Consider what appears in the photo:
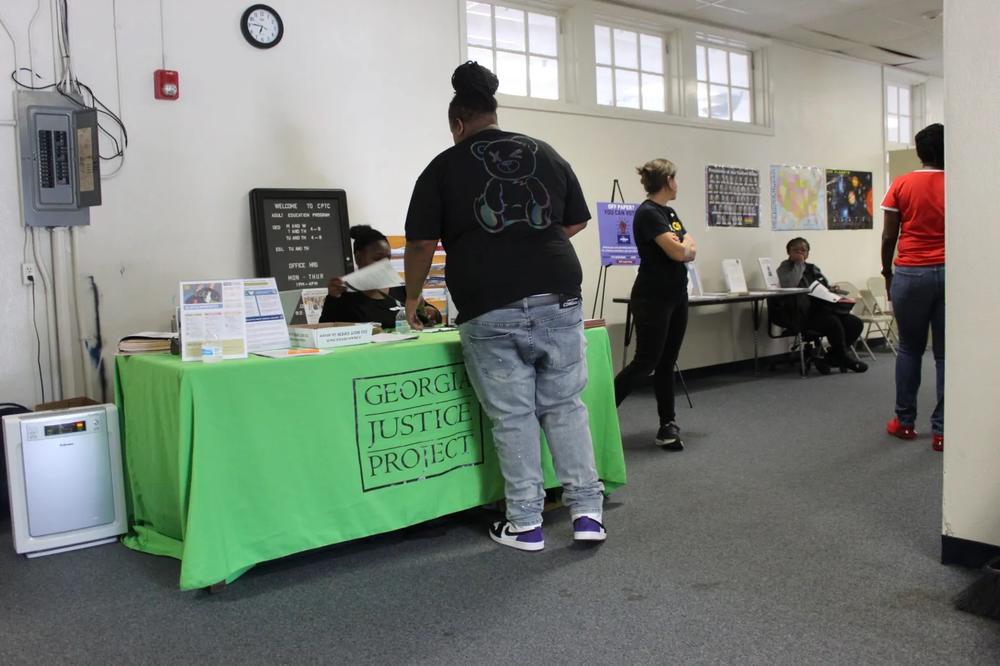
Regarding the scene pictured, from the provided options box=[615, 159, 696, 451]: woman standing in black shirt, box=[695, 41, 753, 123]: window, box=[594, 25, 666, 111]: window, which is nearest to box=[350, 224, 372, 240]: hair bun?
box=[615, 159, 696, 451]: woman standing in black shirt

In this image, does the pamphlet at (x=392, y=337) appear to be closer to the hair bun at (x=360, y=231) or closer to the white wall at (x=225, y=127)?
the hair bun at (x=360, y=231)

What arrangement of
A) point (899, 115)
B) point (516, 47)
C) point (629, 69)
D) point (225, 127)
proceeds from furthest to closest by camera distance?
1. point (899, 115)
2. point (629, 69)
3. point (516, 47)
4. point (225, 127)

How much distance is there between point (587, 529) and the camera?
9.12ft

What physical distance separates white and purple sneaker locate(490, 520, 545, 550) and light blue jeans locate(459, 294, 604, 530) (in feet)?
0.08

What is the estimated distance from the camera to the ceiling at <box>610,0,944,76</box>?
6.49 metres

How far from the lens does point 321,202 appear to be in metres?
4.43

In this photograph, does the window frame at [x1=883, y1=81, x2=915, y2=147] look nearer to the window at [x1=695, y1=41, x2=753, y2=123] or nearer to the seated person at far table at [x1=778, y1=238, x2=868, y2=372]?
the window at [x1=695, y1=41, x2=753, y2=123]

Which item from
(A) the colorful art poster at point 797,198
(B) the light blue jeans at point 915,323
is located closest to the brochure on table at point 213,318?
(B) the light blue jeans at point 915,323

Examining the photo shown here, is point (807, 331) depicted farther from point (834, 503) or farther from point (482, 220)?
point (482, 220)

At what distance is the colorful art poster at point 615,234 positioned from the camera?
5949 millimetres

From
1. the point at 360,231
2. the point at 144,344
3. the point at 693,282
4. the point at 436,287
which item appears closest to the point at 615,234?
the point at 693,282

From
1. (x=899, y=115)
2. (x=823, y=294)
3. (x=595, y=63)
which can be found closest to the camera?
(x=595, y=63)

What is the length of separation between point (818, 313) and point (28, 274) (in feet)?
19.2

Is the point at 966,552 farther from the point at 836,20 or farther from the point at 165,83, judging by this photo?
the point at 836,20
